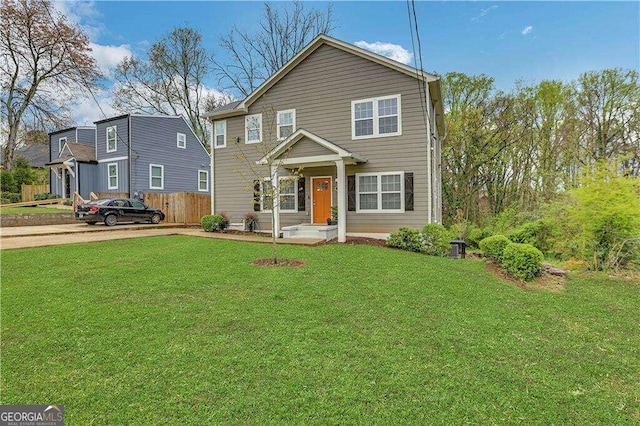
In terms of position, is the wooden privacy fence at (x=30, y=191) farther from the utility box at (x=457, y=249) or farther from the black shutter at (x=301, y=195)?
the utility box at (x=457, y=249)

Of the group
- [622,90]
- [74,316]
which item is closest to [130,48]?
[74,316]

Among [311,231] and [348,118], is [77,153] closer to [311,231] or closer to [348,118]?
[311,231]

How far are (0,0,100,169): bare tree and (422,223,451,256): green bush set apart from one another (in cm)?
2591

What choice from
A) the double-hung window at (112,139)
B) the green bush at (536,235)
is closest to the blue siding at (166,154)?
the double-hung window at (112,139)

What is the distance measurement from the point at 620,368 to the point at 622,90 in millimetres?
17374

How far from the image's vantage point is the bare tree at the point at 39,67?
21.0 metres

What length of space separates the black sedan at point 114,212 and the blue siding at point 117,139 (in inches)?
221

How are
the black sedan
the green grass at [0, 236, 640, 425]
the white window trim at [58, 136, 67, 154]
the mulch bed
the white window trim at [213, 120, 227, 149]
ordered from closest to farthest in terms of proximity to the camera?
1. the green grass at [0, 236, 640, 425]
2. the mulch bed
3. the white window trim at [213, 120, 227, 149]
4. the black sedan
5. the white window trim at [58, 136, 67, 154]

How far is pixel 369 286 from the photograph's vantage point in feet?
19.0

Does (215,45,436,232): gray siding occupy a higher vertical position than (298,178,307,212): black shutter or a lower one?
higher

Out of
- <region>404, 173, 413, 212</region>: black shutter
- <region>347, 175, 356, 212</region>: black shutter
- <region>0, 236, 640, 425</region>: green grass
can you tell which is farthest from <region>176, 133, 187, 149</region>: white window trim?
<region>0, 236, 640, 425</region>: green grass

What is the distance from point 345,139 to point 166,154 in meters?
15.0

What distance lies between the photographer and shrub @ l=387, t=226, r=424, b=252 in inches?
403

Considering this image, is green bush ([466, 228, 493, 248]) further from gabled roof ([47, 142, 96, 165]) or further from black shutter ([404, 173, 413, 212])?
gabled roof ([47, 142, 96, 165])
